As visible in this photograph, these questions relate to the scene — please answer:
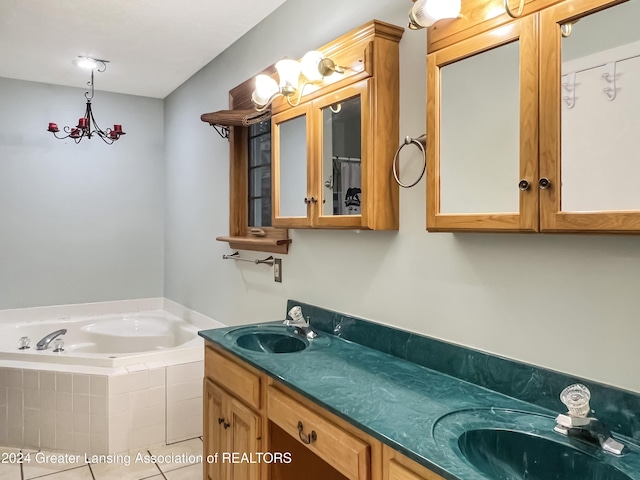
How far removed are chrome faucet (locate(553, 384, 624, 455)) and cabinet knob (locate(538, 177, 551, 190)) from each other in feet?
1.59

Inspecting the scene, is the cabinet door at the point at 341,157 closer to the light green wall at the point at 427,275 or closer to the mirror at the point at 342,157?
the mirror at the point at 342,157

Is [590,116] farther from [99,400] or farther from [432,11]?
[99,400]

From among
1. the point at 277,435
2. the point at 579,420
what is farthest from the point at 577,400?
the point at 277,435

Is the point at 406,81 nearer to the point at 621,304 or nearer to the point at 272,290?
the point at 621,304

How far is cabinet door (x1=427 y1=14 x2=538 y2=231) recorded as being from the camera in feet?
4.03

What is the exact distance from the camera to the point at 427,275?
5.59 feet

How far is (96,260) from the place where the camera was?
411 cm

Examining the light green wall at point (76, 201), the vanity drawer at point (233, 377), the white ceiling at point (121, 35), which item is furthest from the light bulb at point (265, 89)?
the light green wall at point (76, 201)

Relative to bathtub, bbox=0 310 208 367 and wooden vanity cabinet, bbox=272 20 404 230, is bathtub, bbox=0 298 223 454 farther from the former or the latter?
wooden vanity cabinet, bbox=272 20 404 230

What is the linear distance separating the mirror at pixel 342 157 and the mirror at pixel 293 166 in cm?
16

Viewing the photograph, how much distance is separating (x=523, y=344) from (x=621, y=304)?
304mm

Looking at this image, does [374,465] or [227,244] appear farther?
[227,244]

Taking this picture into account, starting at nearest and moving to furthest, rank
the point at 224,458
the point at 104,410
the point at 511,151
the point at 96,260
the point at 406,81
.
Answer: the point at 511,151
the point at 406,81
the point at 224,458
the point at 104,410
the point at 96,260

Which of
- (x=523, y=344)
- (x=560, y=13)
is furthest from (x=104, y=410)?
(x=560, y=13)
